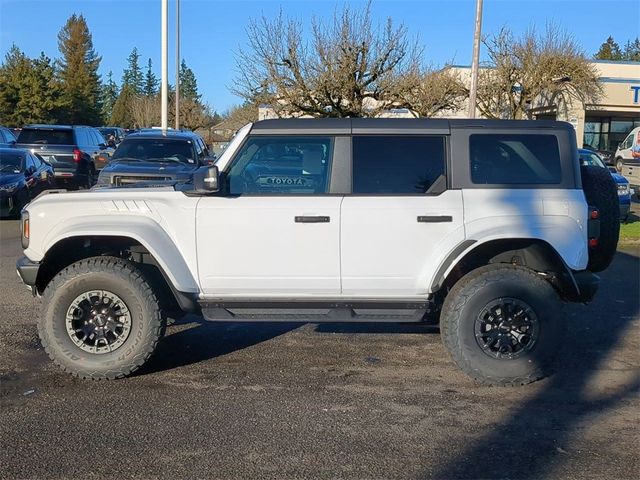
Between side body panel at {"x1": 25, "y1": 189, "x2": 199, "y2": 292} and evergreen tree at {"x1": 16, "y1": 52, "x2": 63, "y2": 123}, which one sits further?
evergreen tree at {"x1": 16, "y1": 52, "x2": 63, "y2": 123}

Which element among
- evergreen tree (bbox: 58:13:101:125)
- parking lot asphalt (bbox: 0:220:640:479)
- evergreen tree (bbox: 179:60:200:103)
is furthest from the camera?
evergreen tree (bbox: 179:60:200:103)

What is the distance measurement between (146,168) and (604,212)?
341 inches

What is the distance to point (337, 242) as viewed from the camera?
18.1ft

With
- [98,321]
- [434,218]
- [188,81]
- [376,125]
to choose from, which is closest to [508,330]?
[434,218]

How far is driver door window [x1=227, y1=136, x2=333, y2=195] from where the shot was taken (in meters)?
5.66

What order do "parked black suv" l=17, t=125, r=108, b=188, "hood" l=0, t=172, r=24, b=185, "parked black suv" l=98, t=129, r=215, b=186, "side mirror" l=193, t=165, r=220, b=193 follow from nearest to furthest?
1. "side mirror" l=193, t=165, r=220, b=193
2. "parked black suv" l=98, t=129, r=215, b=186
3. "hood" l=0, t=172, r=24, b=185
4. "parked black suv" l=17, t=125, r=108, b=188

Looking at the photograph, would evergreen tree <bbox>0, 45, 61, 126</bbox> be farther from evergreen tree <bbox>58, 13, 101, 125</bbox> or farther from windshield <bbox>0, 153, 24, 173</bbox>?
windshield <bbox>0, 153, 24, 173</bbox>

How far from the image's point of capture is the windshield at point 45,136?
20.1 m

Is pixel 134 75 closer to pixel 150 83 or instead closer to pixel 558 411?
pixel 150 83

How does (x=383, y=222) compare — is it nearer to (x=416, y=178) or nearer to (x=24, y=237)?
(x=416, y=178)

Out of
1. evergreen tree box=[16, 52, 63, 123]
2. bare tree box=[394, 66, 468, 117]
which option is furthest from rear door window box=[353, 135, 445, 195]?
evergreen tree box=[16, 52, 63, 123]

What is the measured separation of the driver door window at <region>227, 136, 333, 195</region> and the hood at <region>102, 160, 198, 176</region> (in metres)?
6.72

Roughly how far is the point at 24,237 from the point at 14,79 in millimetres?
48186

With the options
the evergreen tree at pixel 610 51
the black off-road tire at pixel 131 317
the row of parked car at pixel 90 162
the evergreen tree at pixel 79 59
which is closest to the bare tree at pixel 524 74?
the row of parked car at pixel 90 162
